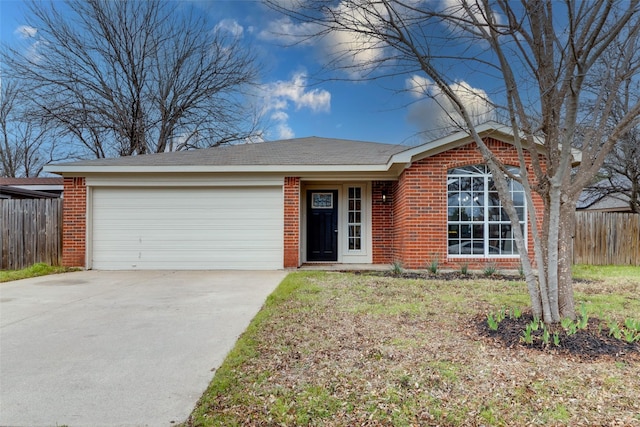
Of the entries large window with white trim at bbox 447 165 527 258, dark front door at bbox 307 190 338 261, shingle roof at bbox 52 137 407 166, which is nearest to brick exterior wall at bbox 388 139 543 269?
large window with white trim at bbox 447 165 527 258

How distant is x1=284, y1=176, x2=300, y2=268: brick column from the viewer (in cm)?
963

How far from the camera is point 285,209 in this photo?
31.8 ft

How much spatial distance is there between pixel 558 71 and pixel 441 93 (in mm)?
1126

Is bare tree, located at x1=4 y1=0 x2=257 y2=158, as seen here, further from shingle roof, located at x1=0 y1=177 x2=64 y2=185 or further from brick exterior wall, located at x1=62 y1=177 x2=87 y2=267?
brick exterior wall, located at x1=62 y1=177 x2=87 y2=267

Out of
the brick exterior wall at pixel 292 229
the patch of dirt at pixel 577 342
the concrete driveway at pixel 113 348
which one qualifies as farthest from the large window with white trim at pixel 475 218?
the patch of dirt at pixel 577 342

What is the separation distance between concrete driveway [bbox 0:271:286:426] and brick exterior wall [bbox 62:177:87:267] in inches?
94.7

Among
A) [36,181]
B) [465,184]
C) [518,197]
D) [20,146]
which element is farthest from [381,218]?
[20,146]

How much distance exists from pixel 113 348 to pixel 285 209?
20.4 feet

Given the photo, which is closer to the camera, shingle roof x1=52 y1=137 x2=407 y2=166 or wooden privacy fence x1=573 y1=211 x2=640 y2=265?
shingle roof x1=52 y1=137 x2=407 y2=166

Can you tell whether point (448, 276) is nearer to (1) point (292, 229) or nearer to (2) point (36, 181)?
(1) point (292, 229)

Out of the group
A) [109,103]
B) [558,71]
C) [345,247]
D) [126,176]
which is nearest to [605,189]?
[345,247]

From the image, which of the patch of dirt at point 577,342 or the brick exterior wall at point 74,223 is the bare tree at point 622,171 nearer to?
the patch of dirt at point 577,342

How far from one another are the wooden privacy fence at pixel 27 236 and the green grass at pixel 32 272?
23.3 inches

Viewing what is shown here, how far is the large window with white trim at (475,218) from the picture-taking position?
29.8 ft
